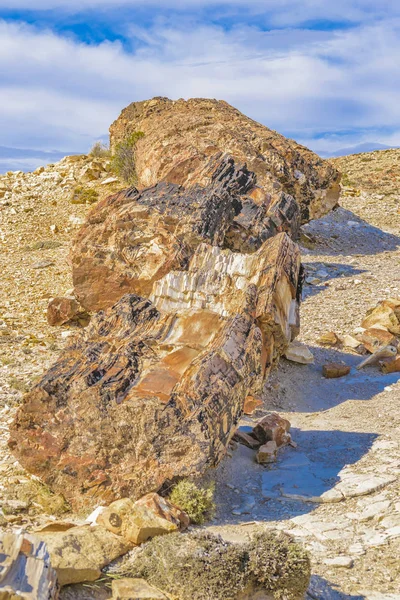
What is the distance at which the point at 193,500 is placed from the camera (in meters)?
6.69

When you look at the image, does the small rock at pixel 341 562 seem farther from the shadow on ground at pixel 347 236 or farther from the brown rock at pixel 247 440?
the shadow on ground at pixel 347 236

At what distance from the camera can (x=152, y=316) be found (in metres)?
8.96

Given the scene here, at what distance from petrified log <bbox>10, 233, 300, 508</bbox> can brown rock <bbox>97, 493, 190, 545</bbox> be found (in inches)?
22.1

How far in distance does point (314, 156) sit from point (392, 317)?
8725 mm

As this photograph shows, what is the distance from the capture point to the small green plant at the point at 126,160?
2348 cm

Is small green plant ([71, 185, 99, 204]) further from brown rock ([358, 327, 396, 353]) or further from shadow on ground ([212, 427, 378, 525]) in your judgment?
shadow on ground ([212, 427, 378, 525])

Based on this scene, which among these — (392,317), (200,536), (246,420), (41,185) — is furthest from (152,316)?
(41,185)

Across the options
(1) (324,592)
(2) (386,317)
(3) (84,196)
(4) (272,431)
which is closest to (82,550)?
(1) (324,592)

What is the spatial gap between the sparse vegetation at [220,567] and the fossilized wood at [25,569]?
0.89m

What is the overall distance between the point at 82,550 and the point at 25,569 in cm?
104

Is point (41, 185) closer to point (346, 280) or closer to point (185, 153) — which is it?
point (185, 153)

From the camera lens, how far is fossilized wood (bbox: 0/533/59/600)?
4.27m

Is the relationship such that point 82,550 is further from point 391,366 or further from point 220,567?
point 391,366

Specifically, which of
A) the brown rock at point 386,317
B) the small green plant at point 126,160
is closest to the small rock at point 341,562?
the brown rock at point 386,317
